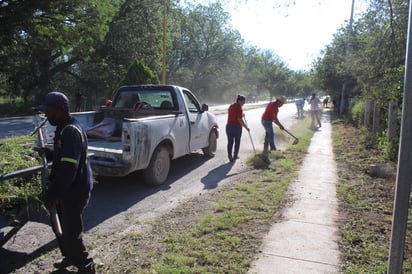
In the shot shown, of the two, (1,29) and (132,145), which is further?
(1,29)

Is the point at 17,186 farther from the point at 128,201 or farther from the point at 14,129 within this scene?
the point at 14,129

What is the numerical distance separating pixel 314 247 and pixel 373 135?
30.4ft

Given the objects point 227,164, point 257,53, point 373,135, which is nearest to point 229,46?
point 257,53

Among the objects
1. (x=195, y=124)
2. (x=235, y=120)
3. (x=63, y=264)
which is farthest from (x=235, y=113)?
(x=63, y=264)

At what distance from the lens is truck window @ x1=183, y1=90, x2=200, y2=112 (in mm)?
8242

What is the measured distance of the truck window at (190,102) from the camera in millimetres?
8242

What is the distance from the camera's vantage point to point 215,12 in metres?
49.9

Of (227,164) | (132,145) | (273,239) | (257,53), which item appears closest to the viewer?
(273,239)

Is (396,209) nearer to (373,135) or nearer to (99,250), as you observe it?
(99,250)

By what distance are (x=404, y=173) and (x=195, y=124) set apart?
237 inches

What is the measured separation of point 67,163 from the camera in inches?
114

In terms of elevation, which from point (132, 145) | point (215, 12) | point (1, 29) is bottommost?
point (132, 145)

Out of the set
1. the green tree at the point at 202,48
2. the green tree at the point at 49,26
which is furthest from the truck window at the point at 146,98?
the green tree at the point at 202,48

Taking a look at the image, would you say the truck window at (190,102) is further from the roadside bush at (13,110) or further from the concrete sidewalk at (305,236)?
the roadside bush at (13,110)
